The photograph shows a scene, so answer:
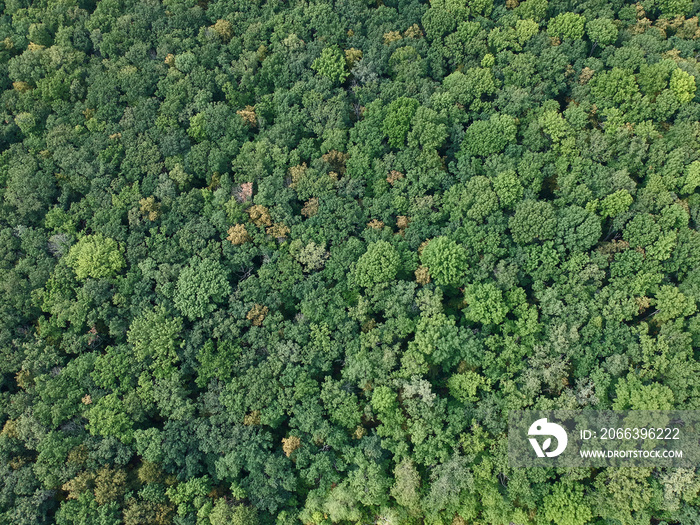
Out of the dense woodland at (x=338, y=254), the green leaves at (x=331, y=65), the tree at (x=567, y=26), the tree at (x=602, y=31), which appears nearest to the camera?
the dense woodland at (x=338, y=254)

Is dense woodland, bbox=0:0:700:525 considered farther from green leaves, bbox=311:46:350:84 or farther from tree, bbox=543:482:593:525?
green leaves, bbox=311:46:350:84

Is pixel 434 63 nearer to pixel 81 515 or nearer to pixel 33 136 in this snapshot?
pixel 33 136

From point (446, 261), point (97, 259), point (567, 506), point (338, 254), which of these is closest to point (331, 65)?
point (338, 254)

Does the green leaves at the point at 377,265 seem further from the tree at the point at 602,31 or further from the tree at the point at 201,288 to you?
the tree at the point at 602,31

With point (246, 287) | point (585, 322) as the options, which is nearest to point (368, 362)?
point (246, 287)

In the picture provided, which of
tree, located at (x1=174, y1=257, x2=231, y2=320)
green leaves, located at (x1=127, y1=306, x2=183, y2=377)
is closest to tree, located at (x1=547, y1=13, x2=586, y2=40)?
tree, located at (x1=174, y1=257, x2=231, y2=320)

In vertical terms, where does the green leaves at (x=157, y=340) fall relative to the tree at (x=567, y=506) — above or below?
above

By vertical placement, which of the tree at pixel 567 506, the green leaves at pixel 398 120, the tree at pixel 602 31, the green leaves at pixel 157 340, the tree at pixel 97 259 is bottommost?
the tree at pixel 567 506

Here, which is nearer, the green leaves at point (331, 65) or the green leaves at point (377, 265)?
the green leaves at point (377, 265)

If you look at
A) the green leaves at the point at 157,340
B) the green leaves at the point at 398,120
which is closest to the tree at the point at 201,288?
the green leaves at the point at 157,340
